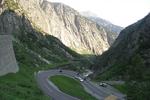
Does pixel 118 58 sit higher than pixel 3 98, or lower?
lower

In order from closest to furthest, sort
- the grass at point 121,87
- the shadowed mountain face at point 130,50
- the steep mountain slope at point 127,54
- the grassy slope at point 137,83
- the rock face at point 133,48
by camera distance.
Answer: the grassy slope at point 137,83
the grass at point 121,87
the steep mountain slope at point 127,54
the shadowed mountain face at point 130,50
the rock face at point 133,48

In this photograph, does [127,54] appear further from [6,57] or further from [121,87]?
[6,57]

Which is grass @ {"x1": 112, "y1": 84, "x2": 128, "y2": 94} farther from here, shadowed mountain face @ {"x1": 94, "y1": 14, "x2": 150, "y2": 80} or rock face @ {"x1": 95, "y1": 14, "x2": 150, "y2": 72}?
rock face @ {"x1": 95, "y1": 14, "x2": 150, "y2": 72}

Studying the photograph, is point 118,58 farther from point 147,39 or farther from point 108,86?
point 108,86

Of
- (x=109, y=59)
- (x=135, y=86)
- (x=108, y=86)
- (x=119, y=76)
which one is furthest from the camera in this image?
(x=109, y=59)

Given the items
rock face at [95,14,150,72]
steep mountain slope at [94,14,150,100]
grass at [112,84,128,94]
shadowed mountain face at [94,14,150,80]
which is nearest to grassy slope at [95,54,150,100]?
grass at [112,84,128,94]

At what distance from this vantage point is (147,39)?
145000 millimetres

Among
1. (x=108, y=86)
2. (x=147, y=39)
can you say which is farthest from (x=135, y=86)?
(x=147, y=39)

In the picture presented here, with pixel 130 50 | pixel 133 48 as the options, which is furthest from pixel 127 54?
pixel 133 48

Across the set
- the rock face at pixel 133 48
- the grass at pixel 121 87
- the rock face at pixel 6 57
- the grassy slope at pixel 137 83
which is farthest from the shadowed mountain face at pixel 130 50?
the rock face at pixel 6 57

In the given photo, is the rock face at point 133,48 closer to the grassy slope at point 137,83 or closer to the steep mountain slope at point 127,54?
the steep mountain slope at point 127,54

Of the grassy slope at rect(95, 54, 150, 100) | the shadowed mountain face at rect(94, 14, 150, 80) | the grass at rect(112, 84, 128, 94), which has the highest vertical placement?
the grassy slope at rect(95, 54, 150, 100)

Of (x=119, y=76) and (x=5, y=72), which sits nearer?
(x=5, y=72)

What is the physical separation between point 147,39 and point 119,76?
2147 cm
